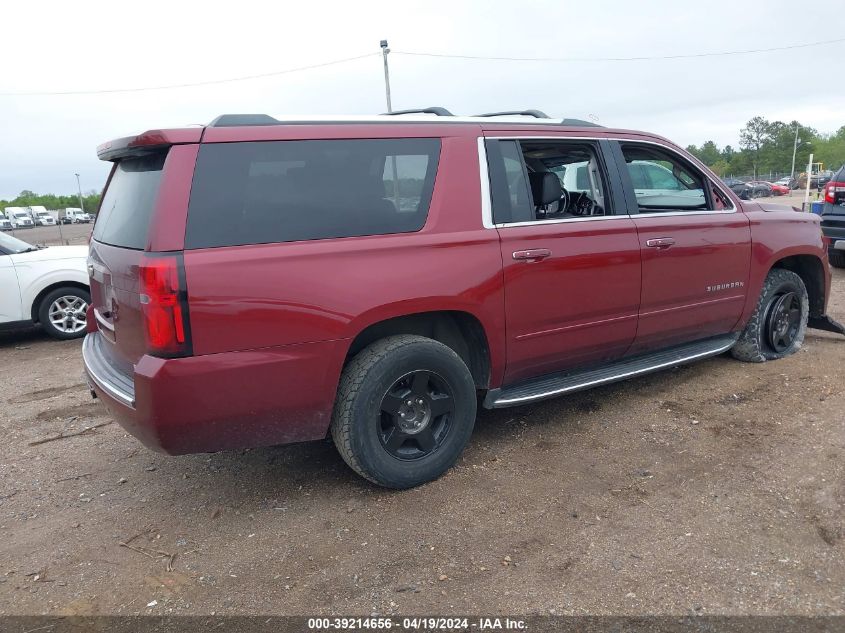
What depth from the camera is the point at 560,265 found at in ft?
12.3

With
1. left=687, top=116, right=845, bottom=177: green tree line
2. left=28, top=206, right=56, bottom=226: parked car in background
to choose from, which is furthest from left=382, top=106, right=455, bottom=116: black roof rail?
left=687, top=116, right=845, bottom=177: green tree line

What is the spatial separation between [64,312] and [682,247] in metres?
6.56

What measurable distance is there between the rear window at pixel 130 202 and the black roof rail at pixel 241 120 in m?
0.30

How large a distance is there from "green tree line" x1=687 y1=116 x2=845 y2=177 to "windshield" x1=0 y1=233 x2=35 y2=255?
88292mm

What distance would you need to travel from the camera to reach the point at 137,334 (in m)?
2.90

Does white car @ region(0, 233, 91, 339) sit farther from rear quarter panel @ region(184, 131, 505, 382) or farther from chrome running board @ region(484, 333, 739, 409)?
chrome running board @ region(484, 333, 739, 409)

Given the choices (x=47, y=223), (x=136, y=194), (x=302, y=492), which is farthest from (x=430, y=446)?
(x=47, y=223)

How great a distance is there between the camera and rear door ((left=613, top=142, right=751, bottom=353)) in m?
4.25

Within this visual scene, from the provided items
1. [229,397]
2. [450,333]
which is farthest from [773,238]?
[229,397]

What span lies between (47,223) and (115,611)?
71371 millimetres

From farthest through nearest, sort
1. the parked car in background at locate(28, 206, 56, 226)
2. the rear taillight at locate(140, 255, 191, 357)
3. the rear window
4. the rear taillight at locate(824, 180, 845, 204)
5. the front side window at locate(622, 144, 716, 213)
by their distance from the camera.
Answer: the parked car in background at locate(28, 206, 56, 226), the rear taillight at locate(824, 180, 845, 204), the front side window at locate(622, 144, 716, 213), the rear window, the rear taillight at locate(140, 255, 191, 357)

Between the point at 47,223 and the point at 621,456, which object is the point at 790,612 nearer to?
the point at 621,456

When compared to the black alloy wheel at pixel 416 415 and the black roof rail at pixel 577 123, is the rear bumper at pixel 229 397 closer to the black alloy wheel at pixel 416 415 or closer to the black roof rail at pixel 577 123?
the black alloy wheel at pixel 416 415

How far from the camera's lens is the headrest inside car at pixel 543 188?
154 inches
